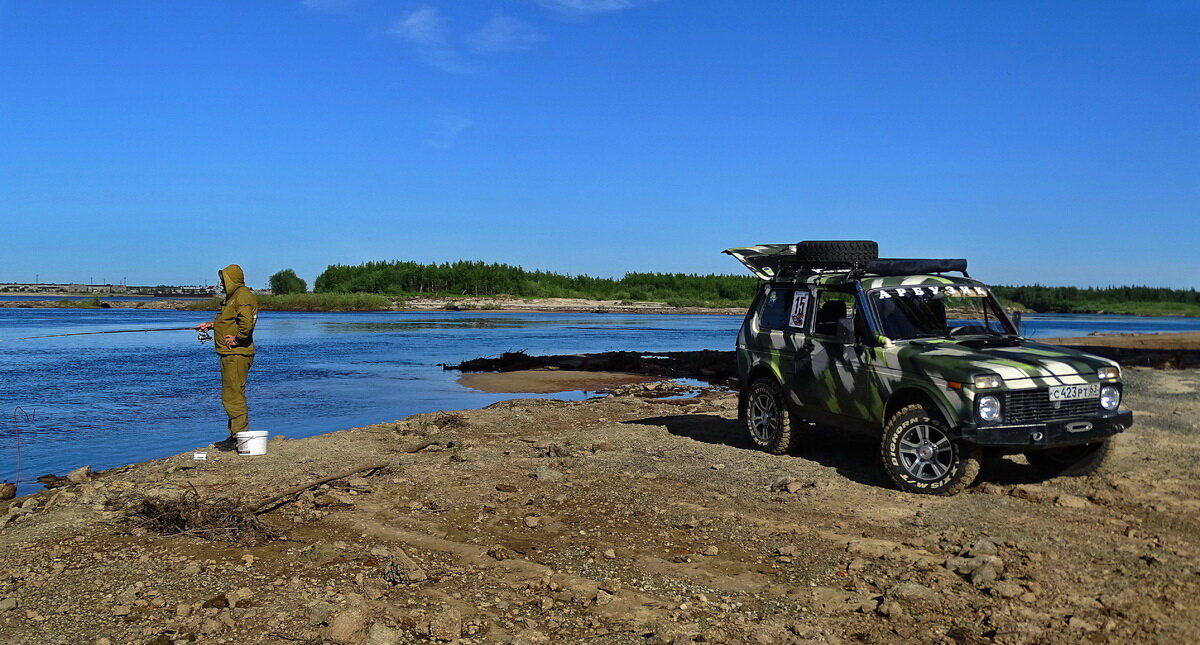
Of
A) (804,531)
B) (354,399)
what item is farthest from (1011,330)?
(354,399)

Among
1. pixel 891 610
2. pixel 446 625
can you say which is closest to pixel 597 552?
pixel 446 625

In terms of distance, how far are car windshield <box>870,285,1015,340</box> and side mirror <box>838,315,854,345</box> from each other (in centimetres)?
29

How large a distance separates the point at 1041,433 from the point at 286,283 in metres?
124

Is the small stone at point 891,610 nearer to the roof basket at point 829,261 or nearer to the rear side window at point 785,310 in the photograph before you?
the roof basket at point 829,261

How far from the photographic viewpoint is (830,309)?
9.14 metres

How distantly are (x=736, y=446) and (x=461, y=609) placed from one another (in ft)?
19.9

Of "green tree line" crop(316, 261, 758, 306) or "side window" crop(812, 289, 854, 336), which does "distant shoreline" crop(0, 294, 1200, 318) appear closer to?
"green tree line" crop(316, 261, 758, 306)

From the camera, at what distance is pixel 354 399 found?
58.8 ft

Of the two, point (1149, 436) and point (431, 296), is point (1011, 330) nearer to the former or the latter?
point (1149, 436)

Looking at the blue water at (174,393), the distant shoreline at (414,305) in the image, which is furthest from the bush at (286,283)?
the blue water at (174,393)

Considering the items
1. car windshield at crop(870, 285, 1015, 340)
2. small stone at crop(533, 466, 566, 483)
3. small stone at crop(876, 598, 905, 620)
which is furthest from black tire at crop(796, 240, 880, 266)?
small stone at crop(876, 598, 905, 620)

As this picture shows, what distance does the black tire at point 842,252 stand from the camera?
9.16 m

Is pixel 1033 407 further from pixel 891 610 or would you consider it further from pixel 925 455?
pixel 891 610

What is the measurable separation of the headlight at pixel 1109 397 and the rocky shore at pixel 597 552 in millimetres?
782
